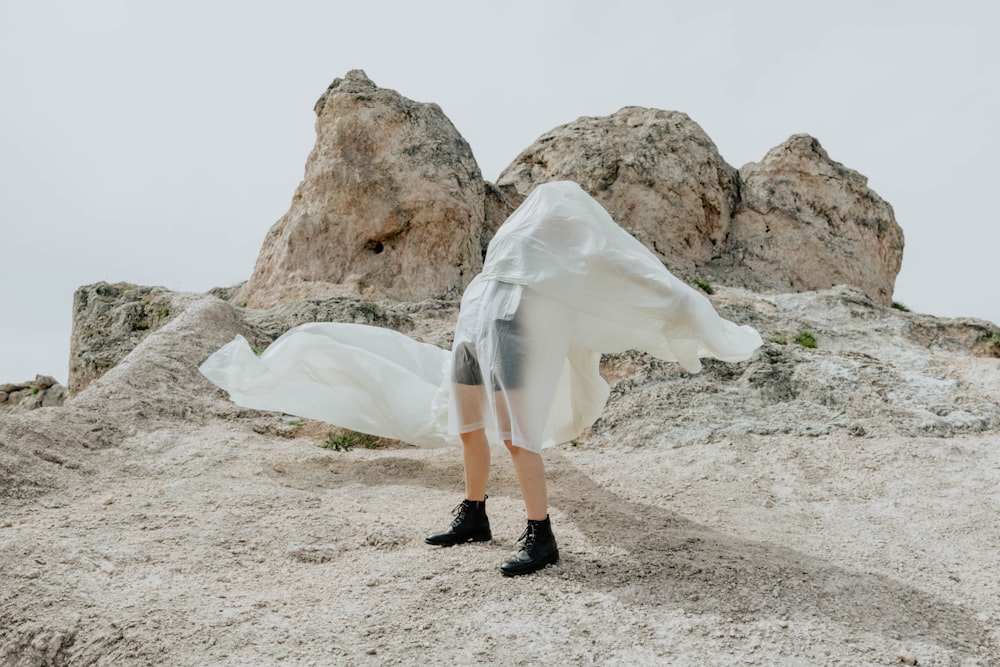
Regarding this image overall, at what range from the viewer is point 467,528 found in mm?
3762

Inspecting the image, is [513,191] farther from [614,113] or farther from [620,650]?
[620,650]

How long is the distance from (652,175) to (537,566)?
531 inches

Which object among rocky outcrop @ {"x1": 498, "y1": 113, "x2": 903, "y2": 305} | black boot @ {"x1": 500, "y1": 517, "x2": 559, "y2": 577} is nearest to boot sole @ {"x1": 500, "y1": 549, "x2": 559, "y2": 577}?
black boot @ {"x1": 500, "y1": 517, "x2": 559, "y2": 577}

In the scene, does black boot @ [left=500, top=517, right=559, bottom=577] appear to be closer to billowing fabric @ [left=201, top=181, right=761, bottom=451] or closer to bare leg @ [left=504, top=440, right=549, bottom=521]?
bare leg @ [left=504, top=440, right=549, bottom=521]

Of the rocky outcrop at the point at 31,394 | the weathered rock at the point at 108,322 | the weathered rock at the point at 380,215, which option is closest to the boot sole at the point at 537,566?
the weathered rock at the point at 108,322

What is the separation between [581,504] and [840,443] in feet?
6.86

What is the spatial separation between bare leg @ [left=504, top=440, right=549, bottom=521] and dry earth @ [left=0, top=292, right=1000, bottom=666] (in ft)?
0.84

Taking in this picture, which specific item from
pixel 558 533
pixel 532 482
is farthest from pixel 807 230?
pixel 532 482

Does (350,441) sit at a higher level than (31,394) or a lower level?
higher

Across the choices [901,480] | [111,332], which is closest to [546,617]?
[901,480]

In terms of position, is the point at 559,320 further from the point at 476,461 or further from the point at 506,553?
the point at 506,553

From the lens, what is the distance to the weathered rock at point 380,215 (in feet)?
40.2

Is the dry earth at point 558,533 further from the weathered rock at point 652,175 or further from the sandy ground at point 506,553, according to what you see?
the weathered rock at point 652,175

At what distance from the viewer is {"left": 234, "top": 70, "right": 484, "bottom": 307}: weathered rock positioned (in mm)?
12250
